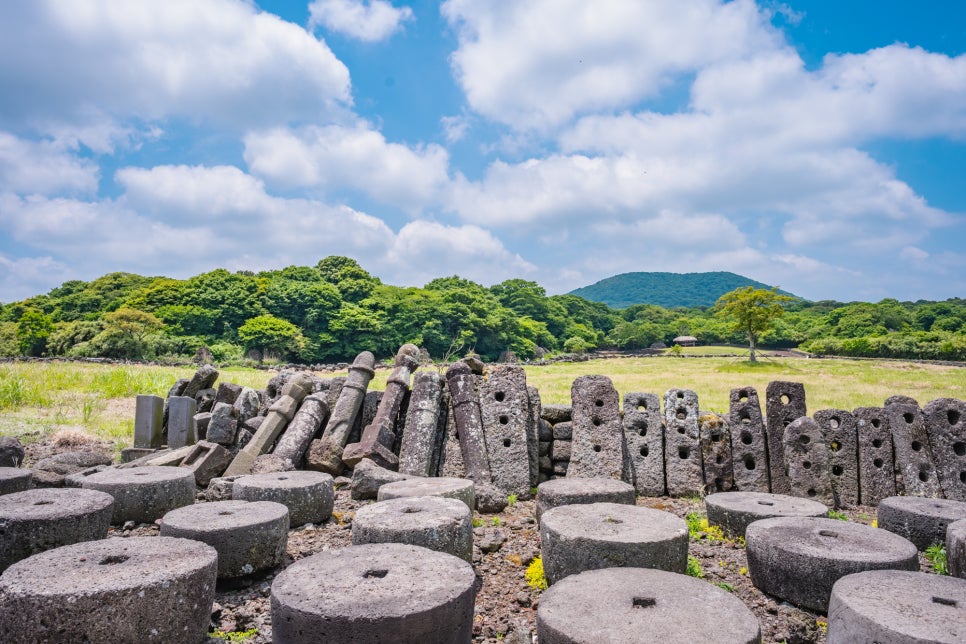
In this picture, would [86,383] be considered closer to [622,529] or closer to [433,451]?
[433,451]

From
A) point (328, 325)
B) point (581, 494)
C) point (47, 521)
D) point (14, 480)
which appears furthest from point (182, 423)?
point (328, 325)

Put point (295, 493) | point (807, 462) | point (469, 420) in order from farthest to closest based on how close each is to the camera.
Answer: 1. point (469, 420)
2. point (807, 462)
3. point (295, 493)

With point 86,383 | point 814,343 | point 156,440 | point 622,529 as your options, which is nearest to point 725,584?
point 622,529

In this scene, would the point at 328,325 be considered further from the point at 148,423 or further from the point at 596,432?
the point at 596,432

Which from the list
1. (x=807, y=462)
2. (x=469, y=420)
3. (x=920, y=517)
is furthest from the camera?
(x=469, y=420)

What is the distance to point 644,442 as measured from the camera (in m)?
9.09

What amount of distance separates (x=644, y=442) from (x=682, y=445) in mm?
558

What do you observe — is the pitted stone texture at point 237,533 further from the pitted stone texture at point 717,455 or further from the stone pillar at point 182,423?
the pitted stone texture at point 717,455

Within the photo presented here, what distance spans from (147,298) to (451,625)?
55.0 metres

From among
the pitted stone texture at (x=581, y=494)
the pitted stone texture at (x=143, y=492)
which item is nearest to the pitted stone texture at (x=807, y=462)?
the pitted stone texture at (x=581, y=494)

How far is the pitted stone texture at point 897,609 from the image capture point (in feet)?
11.6

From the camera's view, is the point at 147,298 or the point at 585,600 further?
the point at 147,298

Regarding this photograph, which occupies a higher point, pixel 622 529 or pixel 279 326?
pixel 279 326

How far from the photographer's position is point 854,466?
28.2 feet
